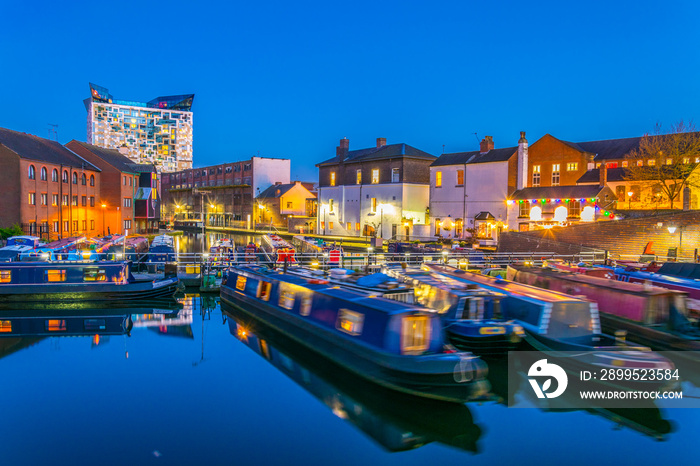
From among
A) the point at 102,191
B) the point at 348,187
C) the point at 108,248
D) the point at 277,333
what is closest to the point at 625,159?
the point at 348,187

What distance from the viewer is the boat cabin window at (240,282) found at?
20.3 metres

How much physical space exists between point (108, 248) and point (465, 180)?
3029cm

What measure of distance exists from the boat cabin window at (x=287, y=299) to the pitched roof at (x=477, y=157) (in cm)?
3038

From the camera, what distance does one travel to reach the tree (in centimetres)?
3800

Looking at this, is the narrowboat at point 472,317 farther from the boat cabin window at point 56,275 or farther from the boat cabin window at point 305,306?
the boat cabin window at point 56,275

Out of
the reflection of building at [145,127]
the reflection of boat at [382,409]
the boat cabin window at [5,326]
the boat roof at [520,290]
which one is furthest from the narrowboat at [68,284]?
the reflection of building at [145,127]

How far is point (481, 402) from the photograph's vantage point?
11898mm

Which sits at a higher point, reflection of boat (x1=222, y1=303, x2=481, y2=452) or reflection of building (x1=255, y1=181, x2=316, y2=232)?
reflection of building (x1=255, y1=181, x2=316, y2=232)

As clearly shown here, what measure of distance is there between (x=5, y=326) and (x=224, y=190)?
226 feet

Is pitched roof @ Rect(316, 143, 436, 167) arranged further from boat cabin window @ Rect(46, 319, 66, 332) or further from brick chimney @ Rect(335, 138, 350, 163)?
boat cabin window @ Rect(46, 319, 66, 332)

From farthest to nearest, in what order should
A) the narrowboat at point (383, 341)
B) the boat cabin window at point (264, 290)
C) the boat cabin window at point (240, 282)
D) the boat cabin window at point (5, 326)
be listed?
the boat cabin window at point (240, 282) → the boat cabin window at point (5, 326) → the boat cabin window at point (264, 290) → the narrowboat at point (383, 341)

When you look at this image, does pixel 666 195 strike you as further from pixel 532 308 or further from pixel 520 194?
pixel 532 308

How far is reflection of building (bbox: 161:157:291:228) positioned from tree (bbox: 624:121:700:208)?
177 ft

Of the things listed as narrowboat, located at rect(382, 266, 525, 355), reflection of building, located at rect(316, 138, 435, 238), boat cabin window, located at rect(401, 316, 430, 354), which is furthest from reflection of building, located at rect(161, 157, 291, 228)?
boat cabin window, located at rect(401, 316, 430, 354)
